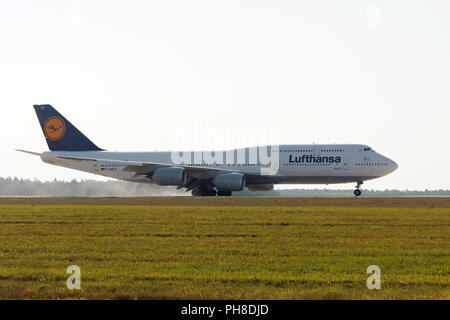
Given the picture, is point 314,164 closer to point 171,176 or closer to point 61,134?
point 171,176

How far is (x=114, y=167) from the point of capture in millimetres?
62156

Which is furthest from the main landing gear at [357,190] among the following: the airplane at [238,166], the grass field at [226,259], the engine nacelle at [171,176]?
the grass field at [226,259]

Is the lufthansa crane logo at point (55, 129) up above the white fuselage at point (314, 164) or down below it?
above

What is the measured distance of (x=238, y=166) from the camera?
58500mm

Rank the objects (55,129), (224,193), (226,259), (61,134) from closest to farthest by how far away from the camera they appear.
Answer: (226,259), (224,193), (61,134), (55,129)

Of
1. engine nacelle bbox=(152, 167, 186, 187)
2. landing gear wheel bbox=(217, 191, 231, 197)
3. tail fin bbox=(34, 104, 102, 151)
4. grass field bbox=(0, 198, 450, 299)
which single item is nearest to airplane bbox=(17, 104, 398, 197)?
engine nacelle bbox=(152, 167, 186, 187)

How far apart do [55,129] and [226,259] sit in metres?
53.7

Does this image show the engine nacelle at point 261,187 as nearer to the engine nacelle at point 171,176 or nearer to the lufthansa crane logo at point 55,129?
the engine nacelle at point 171,176

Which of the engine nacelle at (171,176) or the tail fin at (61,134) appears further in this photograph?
the tail fin at (61,134)

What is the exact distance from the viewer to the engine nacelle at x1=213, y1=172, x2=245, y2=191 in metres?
55.3

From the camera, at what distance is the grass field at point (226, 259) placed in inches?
433

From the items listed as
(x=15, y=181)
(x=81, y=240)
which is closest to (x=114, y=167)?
(x=15, y=181)

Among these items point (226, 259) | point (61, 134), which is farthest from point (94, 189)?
point (226, 259)

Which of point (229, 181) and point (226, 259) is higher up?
point (229, 181)
